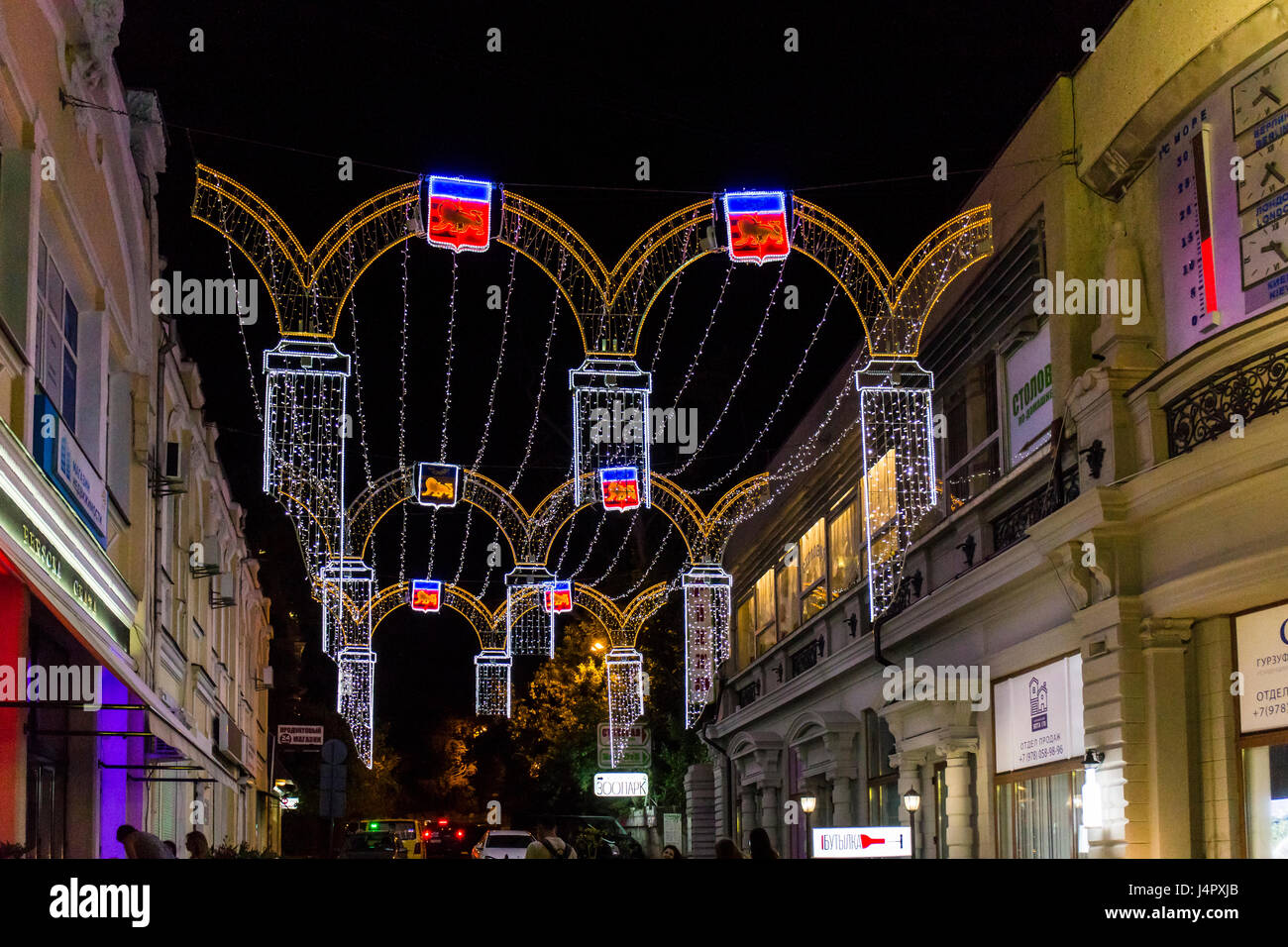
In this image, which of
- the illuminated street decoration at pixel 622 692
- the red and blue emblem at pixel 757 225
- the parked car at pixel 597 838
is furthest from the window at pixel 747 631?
the red and blue emblem at pixel 757 225

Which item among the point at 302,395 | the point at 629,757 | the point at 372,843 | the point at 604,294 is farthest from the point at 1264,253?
the point at 372,843

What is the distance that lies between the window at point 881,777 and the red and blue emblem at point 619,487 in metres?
5.06

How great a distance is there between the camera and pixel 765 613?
32656 millimetres

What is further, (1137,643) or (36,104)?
(1137,643)

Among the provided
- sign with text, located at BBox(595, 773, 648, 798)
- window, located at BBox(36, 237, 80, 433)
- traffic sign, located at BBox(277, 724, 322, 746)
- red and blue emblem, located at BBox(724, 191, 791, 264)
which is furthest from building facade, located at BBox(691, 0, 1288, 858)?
sign with text, located at BBox(595, 773, 648, 798)

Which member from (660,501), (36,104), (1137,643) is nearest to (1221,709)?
(1137,643)

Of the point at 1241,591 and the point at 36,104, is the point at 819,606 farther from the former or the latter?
the point at 36,104

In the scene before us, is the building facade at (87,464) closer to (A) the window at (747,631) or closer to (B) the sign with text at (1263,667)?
(B) the sign with text at (1263,667)

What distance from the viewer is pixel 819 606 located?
26.8 meters

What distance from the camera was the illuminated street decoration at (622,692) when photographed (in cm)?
3725

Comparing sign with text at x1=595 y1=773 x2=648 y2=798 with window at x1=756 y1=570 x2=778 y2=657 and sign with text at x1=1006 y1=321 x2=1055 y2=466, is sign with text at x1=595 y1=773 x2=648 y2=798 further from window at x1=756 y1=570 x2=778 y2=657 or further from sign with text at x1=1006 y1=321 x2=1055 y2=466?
sign with text at x1=1006 y1=321 x2=1055 y2=466

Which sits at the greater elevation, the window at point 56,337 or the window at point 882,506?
the window at point 56,337

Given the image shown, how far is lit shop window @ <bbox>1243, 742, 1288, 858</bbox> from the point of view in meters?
11.9

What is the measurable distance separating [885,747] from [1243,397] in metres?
11.7
